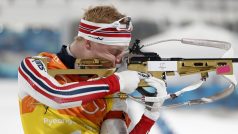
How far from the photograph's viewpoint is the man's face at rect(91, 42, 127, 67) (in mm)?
1958

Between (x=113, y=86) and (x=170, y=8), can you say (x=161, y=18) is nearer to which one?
(x=170, y=8)

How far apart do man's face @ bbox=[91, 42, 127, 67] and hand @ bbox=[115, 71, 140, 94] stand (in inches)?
4.8

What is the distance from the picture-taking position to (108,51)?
1985 mm

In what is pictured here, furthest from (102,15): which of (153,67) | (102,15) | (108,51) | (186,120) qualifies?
(186,120)

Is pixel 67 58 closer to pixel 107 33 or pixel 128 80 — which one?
pixel 107 33

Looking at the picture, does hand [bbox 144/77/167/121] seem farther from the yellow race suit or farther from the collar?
the collar

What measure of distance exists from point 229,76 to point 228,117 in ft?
5.22

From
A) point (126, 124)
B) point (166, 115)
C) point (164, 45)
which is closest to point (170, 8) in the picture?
point (164, 45)

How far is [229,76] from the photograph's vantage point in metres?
1.98

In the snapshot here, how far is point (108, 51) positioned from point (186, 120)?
1.47 m

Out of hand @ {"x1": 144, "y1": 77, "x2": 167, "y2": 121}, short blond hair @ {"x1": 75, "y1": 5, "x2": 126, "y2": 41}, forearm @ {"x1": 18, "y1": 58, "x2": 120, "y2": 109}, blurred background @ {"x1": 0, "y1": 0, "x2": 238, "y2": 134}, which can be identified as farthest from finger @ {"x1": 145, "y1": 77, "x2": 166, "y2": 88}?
blurred background @ {"x1": 0, "y1": 0, "x2": 238, "y2": 134}

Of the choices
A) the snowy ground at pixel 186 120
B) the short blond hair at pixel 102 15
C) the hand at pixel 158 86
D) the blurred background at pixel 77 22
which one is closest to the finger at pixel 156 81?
the hand at pixel 158 86

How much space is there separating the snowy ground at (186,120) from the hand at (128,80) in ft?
3.32

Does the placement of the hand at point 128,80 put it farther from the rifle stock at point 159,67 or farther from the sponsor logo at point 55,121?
the sponsor logo at point 55,121
